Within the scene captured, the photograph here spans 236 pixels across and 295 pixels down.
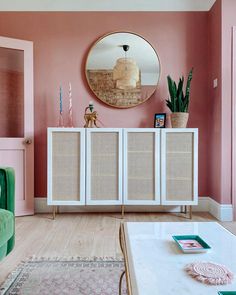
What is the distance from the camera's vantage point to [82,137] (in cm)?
293

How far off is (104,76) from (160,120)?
0.84m

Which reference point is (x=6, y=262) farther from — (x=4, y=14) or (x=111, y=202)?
(x=4, y=14)

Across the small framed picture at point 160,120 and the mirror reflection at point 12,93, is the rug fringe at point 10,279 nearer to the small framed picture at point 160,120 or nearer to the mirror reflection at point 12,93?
the mirror reflection at point 12,93

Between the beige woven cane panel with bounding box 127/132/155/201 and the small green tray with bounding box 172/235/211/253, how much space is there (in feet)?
5.85

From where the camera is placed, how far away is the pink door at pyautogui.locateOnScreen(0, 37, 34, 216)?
313cm

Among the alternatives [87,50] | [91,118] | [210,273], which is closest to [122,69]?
[87,50]

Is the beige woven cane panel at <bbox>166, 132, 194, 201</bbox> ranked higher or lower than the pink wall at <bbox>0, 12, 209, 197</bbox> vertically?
lower

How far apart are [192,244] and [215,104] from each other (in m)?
2.34

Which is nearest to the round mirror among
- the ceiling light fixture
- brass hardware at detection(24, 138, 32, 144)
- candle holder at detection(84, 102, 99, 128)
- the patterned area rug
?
the ceiling light fixture

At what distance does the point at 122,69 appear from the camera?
331 centimetres

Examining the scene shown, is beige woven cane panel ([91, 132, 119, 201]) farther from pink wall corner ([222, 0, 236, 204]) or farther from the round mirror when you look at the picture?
pink wall corner ([222, 0, 236, 204])

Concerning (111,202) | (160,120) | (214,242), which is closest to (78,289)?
(214,242)

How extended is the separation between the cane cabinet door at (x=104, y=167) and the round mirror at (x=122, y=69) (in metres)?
0.56

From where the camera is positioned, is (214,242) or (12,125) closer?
(214,242)
